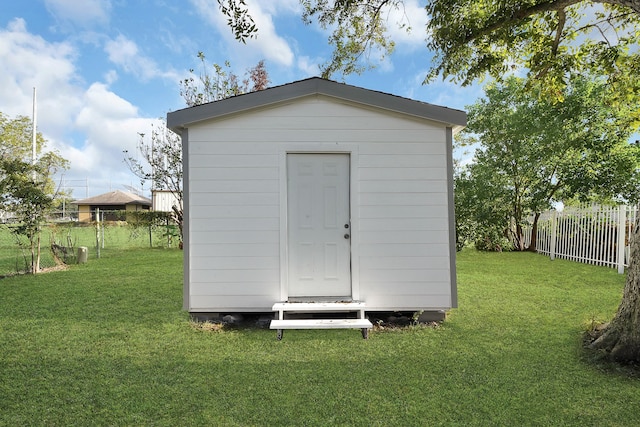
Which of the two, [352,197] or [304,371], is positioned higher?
[352,197]

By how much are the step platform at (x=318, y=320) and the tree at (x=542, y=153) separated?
8959mm

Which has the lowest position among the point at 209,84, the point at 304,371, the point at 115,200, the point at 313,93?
the point at 304,371

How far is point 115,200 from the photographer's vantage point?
39375 mm

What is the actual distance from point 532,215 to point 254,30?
35.8 ft

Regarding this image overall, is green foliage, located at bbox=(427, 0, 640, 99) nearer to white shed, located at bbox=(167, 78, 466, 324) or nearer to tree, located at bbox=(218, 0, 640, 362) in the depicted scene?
tree, located at bbox=(218, 0, 640, 362)

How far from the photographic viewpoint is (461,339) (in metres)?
4.30

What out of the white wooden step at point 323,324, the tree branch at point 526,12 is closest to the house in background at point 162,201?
the white wooden step at point 323,324

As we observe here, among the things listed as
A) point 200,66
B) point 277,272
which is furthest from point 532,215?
point 200,66

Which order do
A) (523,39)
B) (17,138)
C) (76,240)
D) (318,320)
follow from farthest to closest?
1. (17,138)
2. (76,240)
3. (523,39)
4. (318,320)

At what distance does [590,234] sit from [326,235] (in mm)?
8338

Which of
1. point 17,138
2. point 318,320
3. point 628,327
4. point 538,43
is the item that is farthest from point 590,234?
point 17,138

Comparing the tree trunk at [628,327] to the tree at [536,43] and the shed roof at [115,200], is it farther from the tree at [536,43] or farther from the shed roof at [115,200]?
the shed roof at [115,200]

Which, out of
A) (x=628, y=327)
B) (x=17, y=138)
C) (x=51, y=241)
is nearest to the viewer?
(x=628, y=327)

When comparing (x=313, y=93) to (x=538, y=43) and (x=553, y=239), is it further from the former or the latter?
(x=553, y=239)
